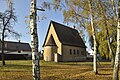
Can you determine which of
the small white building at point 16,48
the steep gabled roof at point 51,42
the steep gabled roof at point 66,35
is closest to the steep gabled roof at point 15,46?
the small white building at point 16,48

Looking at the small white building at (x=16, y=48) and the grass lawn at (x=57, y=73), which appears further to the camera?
the small white building at (x=16, y=48)

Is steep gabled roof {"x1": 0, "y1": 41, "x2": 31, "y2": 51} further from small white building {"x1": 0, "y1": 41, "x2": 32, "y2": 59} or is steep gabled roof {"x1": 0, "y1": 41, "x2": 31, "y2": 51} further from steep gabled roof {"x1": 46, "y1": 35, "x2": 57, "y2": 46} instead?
steep gabled roof {"x1": 46, "y1": 35, "x2": 57, "y2": 46}

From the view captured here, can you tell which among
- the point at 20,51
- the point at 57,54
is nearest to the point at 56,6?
the point at 57,54

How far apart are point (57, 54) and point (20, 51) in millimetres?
37937

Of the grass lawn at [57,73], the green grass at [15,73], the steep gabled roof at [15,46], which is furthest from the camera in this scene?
the steep gabled roof at [15,46]

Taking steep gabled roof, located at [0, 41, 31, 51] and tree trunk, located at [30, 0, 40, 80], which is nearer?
tree trunk, located at [30, 0, 40, 80]

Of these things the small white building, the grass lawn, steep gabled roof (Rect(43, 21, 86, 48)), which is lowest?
the grass lawn

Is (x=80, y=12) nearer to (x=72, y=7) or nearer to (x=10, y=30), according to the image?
(x=72, y=7)

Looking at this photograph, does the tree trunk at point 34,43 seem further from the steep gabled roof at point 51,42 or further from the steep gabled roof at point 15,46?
the steep gabled roof at point 15,46

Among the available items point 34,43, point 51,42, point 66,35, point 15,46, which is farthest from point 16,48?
point 34,43

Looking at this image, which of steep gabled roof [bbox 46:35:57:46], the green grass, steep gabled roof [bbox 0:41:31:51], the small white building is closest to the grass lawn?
the green grass

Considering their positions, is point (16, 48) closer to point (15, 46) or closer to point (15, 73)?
point (15, 46)

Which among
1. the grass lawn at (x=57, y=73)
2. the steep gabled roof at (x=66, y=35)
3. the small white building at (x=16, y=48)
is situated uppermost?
the steep gabled roof at (x=66, y=35)

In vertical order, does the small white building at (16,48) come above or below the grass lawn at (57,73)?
above
